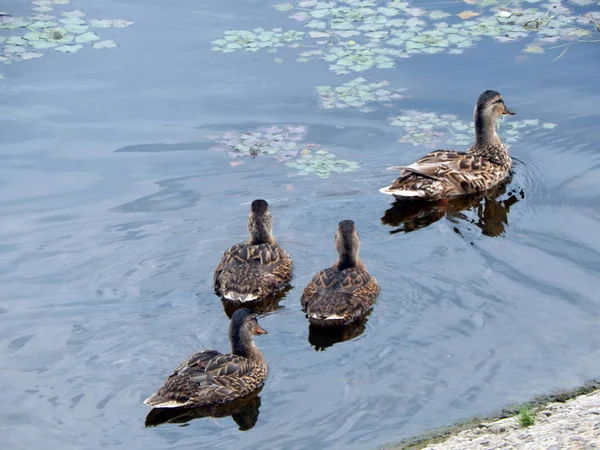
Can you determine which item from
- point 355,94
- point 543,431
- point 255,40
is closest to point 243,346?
point 543,431

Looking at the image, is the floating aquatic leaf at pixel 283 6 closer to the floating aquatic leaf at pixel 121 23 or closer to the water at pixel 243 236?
the water at pixel 243 236

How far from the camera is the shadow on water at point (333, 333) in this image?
9695 mm

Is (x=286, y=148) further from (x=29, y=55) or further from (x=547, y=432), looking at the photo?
(x=547, y=432)

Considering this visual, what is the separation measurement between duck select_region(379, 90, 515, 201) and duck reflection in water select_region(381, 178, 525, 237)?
0.29ft

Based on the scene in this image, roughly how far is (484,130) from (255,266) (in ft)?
12.7

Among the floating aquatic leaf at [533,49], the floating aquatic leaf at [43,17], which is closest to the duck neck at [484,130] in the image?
the floating aquatic leaf at [533,49]

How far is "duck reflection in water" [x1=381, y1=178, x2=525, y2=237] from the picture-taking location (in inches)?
467

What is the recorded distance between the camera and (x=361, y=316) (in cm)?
1012

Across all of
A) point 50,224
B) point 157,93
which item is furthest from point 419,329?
point 157,93

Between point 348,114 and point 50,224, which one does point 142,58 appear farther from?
point 50,224

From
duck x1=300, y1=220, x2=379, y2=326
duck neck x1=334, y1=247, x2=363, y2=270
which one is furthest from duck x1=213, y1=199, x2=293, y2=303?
duck neck x1=334, y1=247, x2=363, y2=270

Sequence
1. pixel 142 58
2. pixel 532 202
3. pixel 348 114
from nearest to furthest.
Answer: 1. pixel 532 202
2. pixel 348 114
3. pixel 142 58

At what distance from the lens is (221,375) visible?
8.95 m

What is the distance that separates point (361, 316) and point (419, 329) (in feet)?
2.32
